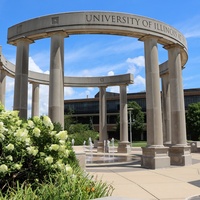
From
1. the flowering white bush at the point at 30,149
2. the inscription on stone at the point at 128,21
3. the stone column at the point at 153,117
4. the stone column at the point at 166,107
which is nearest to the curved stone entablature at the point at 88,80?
the stone column at the point at 166,107

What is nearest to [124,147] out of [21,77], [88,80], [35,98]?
[88,80]

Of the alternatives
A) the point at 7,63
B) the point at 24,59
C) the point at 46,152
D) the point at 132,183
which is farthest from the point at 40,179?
the point at 7,63

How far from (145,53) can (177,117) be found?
5746 millimetres

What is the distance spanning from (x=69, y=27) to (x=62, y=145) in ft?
43.0

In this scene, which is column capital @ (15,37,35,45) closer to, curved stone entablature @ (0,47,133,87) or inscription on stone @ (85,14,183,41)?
inscription on stone @ (85,14,183,41)

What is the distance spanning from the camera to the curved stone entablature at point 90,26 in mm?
18969

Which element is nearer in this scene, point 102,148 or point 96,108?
point 102,148

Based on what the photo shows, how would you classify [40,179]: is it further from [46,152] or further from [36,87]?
[36,87]

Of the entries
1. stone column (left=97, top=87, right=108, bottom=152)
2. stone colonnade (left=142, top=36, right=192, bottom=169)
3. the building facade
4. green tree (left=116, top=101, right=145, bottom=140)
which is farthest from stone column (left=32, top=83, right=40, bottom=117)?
the building facade

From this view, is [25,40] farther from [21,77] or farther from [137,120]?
[137,120]

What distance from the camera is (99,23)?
19047 mm

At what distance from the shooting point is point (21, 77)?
20641 millimetres

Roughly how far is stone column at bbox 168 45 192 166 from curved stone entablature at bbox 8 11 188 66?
2572mm

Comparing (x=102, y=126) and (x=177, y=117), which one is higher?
→ (x=177, y=117)
